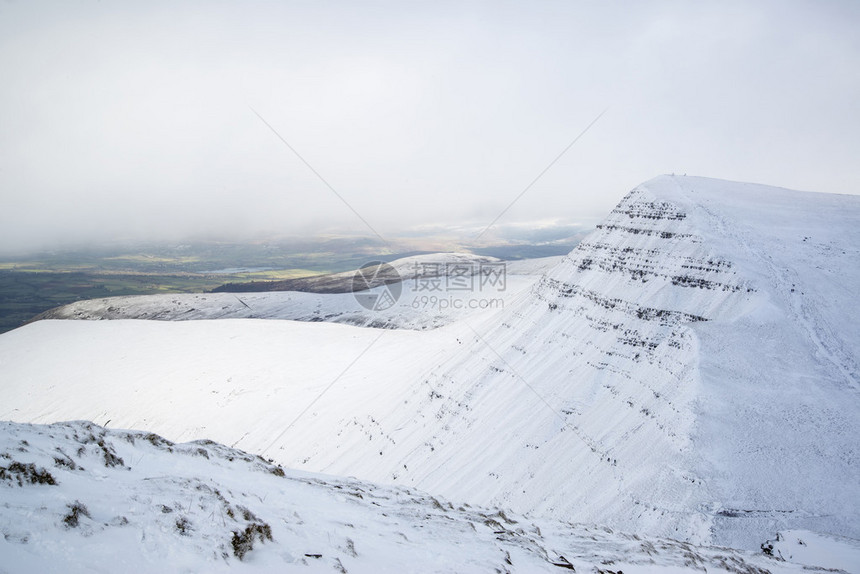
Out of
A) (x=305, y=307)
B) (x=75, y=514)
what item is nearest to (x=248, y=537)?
(x=75, y=514)

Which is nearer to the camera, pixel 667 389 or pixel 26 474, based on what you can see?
pixel 26 474

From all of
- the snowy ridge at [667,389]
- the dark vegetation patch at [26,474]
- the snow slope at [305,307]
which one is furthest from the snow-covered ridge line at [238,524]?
the snow slope at [305,307]

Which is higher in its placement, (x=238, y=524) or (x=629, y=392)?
(x=238, y=524)

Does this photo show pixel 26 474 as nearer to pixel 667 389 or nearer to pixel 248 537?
pixel 248 537

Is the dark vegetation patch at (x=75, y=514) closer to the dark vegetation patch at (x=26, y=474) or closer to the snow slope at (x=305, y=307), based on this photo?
the dark vegetation patch at (x=26, y=474)

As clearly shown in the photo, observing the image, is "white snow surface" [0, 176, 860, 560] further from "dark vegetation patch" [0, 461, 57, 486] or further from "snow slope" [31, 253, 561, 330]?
"dark vegetation patch" [0, 461, 57, 486]

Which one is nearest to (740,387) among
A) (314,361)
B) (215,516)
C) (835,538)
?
(835,538)
